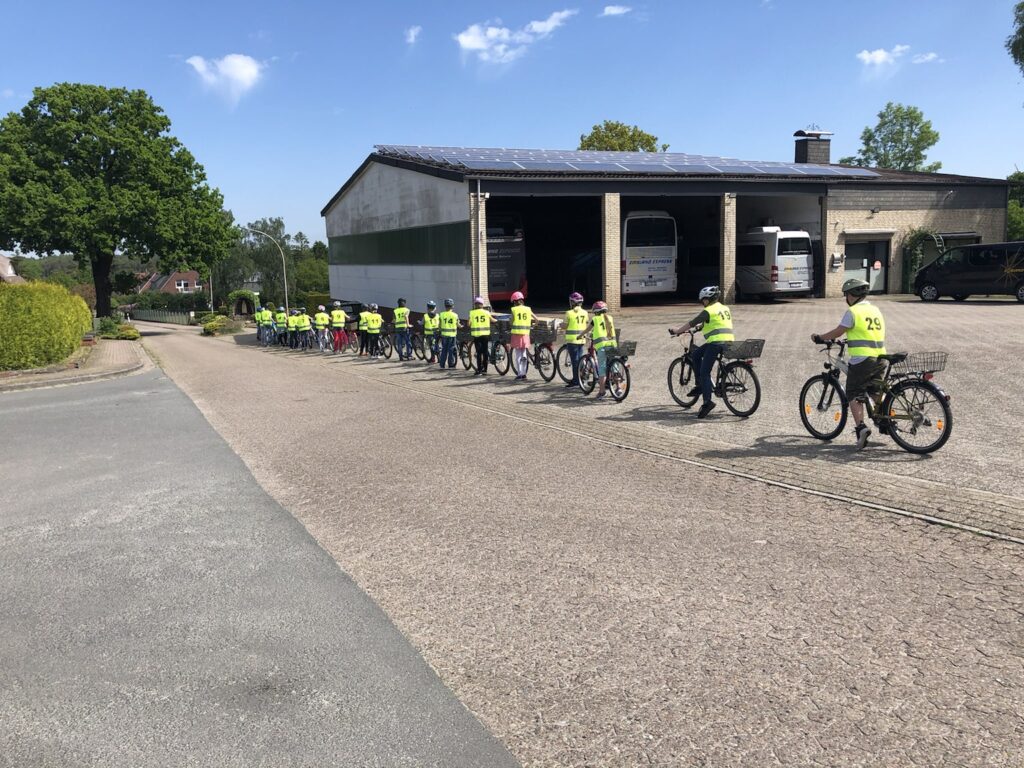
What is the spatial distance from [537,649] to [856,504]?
3332 millimetres

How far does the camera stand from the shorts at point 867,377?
754 centimetres

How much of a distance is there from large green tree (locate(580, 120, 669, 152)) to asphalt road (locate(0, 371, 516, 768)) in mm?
51684

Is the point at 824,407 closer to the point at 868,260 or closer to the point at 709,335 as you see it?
the point at 709,335

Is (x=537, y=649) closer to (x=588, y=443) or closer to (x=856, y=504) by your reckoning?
(x=856, y=504)

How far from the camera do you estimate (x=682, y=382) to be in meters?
10.8

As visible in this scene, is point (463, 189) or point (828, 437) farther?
point (463, 189)

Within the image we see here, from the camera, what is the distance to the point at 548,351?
14.4 m

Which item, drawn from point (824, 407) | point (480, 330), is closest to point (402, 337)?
point (480, 330)

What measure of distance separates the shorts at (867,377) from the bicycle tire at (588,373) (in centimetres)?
511

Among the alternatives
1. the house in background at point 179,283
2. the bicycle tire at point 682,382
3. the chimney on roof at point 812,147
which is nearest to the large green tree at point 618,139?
the chimney on roof at point 812,147

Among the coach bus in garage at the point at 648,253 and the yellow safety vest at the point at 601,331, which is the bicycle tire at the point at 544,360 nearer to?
the yellow safety vest at the point at 601,331

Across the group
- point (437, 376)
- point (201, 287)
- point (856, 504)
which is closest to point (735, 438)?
point (856, 504)

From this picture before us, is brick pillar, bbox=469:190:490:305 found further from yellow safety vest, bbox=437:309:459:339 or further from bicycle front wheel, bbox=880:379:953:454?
bicycle front wheel, bbox=880:379:953:454

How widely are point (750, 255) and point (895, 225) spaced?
690 cm
